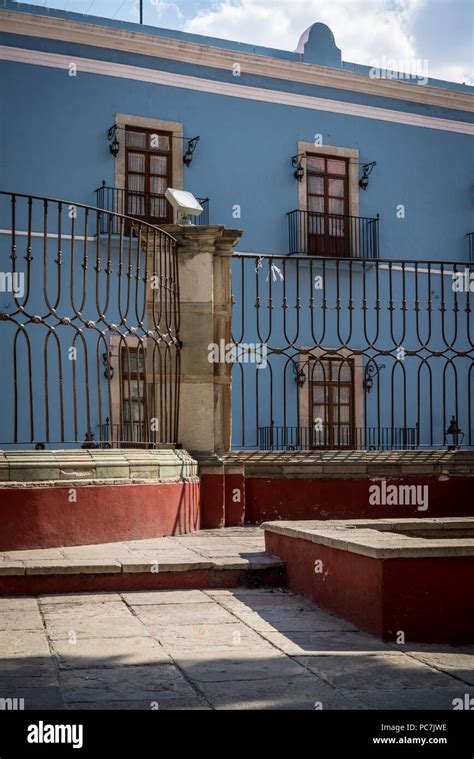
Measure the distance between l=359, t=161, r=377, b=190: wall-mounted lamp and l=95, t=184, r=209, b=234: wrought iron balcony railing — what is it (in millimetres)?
3661

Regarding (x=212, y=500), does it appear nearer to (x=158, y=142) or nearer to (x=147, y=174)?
(x=147, y=174)

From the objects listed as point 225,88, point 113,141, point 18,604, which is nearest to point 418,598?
point 18,604

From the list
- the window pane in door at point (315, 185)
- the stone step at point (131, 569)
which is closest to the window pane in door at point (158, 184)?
the window pane in door at point (315, 185)

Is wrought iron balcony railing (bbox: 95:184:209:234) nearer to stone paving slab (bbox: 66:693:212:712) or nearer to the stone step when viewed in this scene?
the stone step

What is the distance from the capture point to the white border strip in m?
17.2

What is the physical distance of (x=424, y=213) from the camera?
20.8m

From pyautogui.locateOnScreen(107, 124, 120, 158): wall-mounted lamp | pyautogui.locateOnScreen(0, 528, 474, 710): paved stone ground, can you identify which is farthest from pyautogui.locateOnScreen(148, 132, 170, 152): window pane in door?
pyautogui.locateOnScreen(0, 528, 474, 710): paved stone ground

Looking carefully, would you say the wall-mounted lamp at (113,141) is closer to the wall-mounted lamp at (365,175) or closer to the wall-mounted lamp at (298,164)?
the wall-mounted lamp at (298,164)

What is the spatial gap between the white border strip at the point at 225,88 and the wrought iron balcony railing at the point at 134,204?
217 cm

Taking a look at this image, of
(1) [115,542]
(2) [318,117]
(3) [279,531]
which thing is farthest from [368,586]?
(2) [318,117]

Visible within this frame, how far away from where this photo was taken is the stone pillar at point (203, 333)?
771 cm

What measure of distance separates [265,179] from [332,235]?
170 centimetres

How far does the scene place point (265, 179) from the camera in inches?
757
